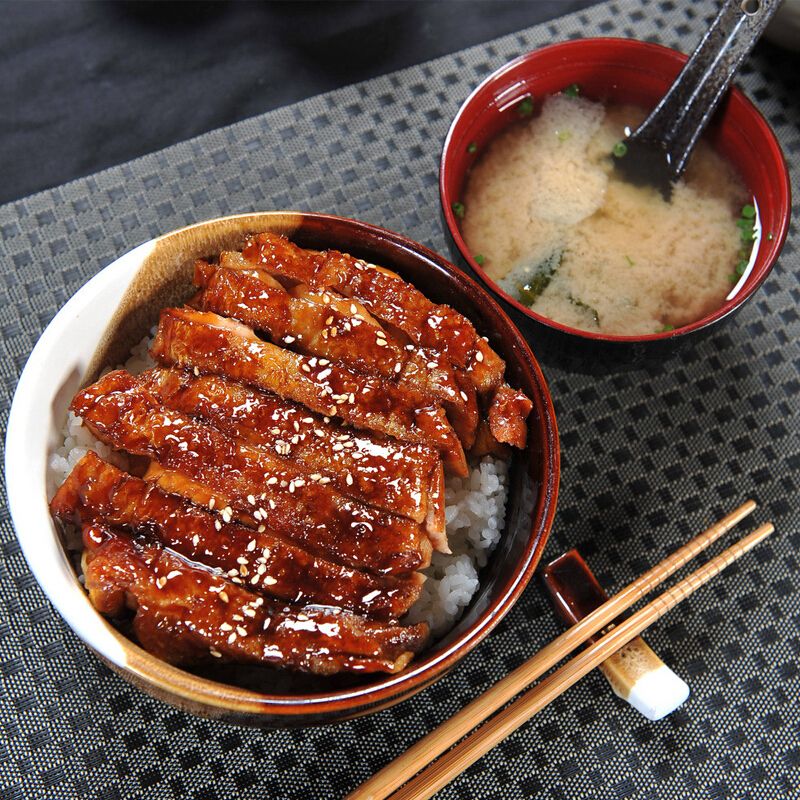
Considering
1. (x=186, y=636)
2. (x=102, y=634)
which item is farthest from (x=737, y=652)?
(x=102, y=634)

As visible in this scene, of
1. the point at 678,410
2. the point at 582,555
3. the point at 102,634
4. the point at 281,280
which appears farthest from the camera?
the point at 678,410

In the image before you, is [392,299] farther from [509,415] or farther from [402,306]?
[509,415]

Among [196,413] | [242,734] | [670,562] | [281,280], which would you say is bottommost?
[242,734]

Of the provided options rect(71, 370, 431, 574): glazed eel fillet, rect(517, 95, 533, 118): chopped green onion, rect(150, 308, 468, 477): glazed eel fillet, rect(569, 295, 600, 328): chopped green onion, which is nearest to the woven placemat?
rect(569, 295, 600, 328): chopped green onion

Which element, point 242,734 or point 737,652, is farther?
point 737,652

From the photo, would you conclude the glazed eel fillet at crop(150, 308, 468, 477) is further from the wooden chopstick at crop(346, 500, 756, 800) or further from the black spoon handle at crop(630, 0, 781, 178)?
the black spoon handle at crop(630, 0, 781, 178)

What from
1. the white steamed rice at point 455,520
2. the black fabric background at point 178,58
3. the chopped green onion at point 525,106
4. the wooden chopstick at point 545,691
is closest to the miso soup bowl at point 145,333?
the white steamed rice at point 455,520

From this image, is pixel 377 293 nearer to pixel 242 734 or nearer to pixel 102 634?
pixel 102 634
